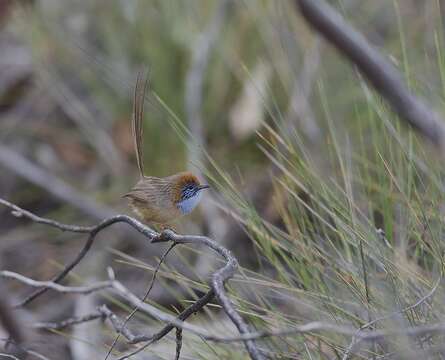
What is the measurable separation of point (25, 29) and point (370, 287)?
9.78ft

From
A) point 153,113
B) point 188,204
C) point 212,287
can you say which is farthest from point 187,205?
point 153,113

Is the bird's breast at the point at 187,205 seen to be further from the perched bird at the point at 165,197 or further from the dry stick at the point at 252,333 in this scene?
the dry stick at the point at 252,333

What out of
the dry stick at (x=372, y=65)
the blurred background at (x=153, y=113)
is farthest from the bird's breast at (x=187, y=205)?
the dry stick at (x=372, y=65)

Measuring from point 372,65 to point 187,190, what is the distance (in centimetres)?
150

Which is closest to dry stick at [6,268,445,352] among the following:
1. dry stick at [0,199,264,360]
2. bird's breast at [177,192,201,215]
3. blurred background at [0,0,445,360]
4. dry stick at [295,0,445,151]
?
dry stick at [0,199,264,360]

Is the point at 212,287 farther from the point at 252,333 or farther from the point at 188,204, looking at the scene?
the point at 188,204

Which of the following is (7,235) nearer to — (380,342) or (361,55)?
(380,342)

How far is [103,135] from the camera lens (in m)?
4.23

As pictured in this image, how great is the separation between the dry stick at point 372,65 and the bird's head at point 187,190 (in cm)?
145

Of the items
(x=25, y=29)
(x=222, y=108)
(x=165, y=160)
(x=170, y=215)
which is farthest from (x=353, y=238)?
(x=25, y=29)

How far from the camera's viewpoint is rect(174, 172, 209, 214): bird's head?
2.26 metres

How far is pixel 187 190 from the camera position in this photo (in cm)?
230

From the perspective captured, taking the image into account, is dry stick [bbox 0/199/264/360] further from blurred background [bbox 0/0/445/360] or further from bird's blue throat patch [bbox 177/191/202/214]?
blurred background [bbox 0/0/445/360]

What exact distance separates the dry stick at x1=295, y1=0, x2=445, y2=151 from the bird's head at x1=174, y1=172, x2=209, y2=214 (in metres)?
1.45
